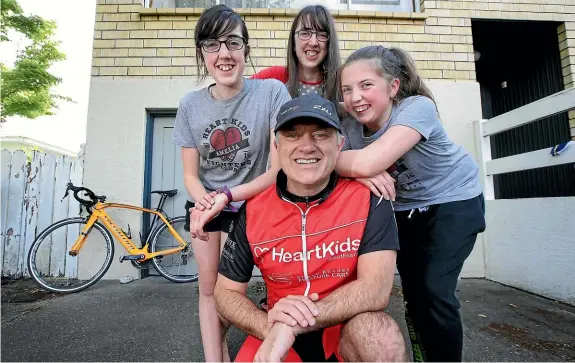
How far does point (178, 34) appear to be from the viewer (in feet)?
15.5

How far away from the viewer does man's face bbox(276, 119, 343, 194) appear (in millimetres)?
1539

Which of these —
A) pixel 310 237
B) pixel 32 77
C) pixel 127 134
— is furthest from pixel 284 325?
pixel 32 77

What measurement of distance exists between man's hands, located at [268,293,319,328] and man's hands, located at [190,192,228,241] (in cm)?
55

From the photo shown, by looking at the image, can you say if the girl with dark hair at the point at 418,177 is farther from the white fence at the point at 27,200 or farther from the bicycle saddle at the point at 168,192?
the white fence at the point at 27,200

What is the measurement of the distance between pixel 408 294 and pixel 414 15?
4.31 metres

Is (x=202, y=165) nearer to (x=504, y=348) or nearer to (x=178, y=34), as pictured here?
(x=504, y=348)

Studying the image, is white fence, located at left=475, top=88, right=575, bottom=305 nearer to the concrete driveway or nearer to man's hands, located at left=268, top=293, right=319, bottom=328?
the concrete driveway

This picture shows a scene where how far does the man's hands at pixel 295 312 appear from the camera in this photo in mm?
1332

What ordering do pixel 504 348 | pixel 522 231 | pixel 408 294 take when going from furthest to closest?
pixel 522 231 → pixel 504 348 → pixel 408 294

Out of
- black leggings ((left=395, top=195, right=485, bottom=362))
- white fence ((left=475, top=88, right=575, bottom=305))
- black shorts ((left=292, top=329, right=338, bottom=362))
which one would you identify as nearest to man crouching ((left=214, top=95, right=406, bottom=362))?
black shorts ((left=292, top=329, right=338, bottom=362))

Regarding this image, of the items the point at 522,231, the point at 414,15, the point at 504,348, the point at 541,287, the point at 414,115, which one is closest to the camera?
the point at 414,115

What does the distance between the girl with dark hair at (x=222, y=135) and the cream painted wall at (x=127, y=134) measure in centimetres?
289

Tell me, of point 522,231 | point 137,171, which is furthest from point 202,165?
point 522,231

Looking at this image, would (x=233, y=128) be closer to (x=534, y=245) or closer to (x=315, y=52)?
(x=315, y=52)
